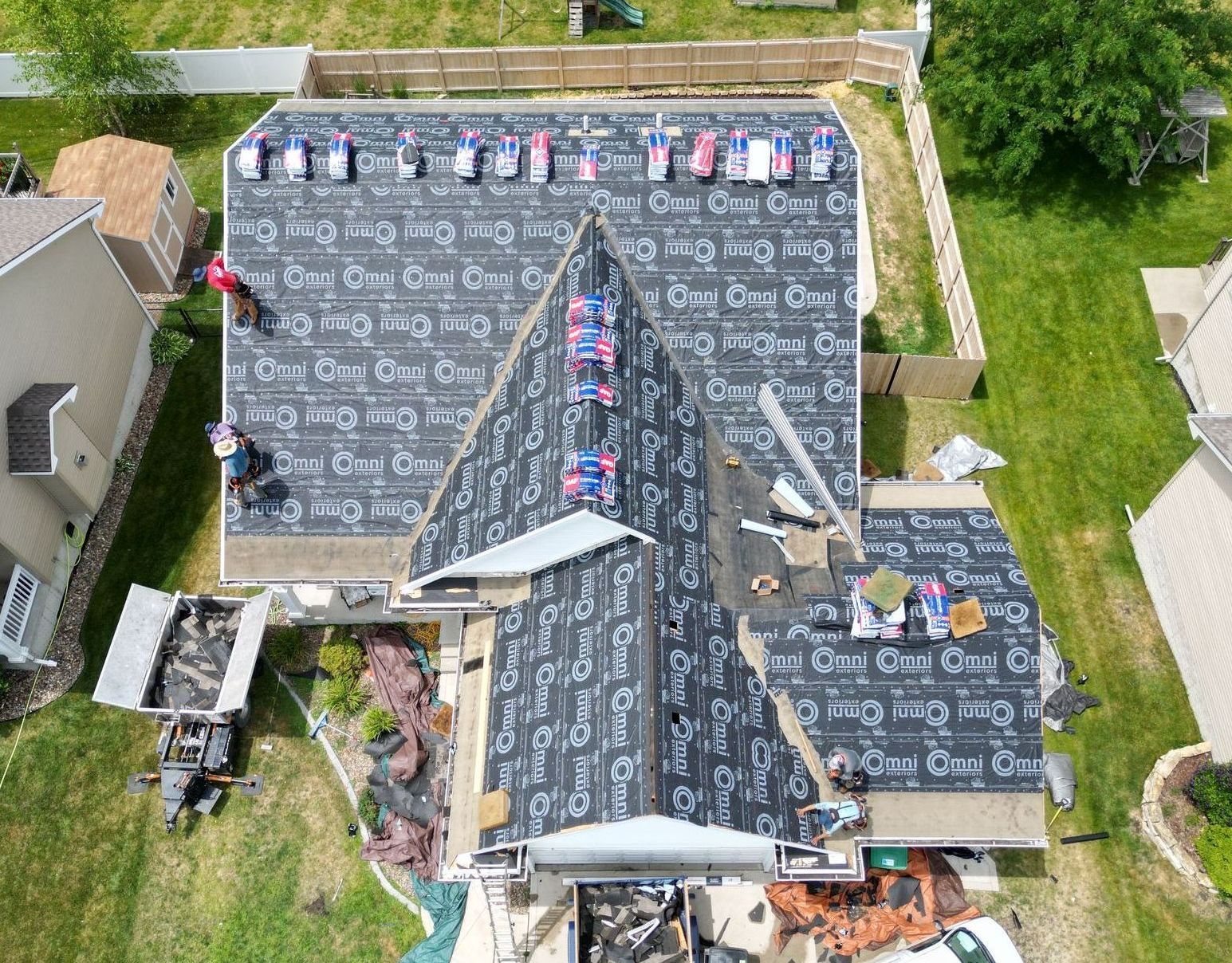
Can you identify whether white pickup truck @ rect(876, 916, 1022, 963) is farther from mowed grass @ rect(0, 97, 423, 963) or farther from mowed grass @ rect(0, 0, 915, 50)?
mowed grass @ rect(0, 0, 915, 50)

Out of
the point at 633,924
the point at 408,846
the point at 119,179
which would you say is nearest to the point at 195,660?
the point at 408,846

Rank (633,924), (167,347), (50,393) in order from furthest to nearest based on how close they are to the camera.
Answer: (167,347) < (50,393) < (633,924)

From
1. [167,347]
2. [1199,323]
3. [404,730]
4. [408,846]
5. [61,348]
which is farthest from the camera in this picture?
[167,347]

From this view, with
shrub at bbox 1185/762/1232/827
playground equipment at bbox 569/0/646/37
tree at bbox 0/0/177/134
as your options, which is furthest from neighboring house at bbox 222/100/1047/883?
playground equipment at bbox 569/0/646/37

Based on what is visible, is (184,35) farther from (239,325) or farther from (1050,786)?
(1050,786)

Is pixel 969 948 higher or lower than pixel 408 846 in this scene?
lower

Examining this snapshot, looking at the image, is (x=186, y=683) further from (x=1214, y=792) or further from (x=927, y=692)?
(x=1214, y=792)

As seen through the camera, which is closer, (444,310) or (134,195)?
(444,310)

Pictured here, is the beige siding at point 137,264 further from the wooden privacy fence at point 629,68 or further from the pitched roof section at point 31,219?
the wooden privacy fence at point 629,68
